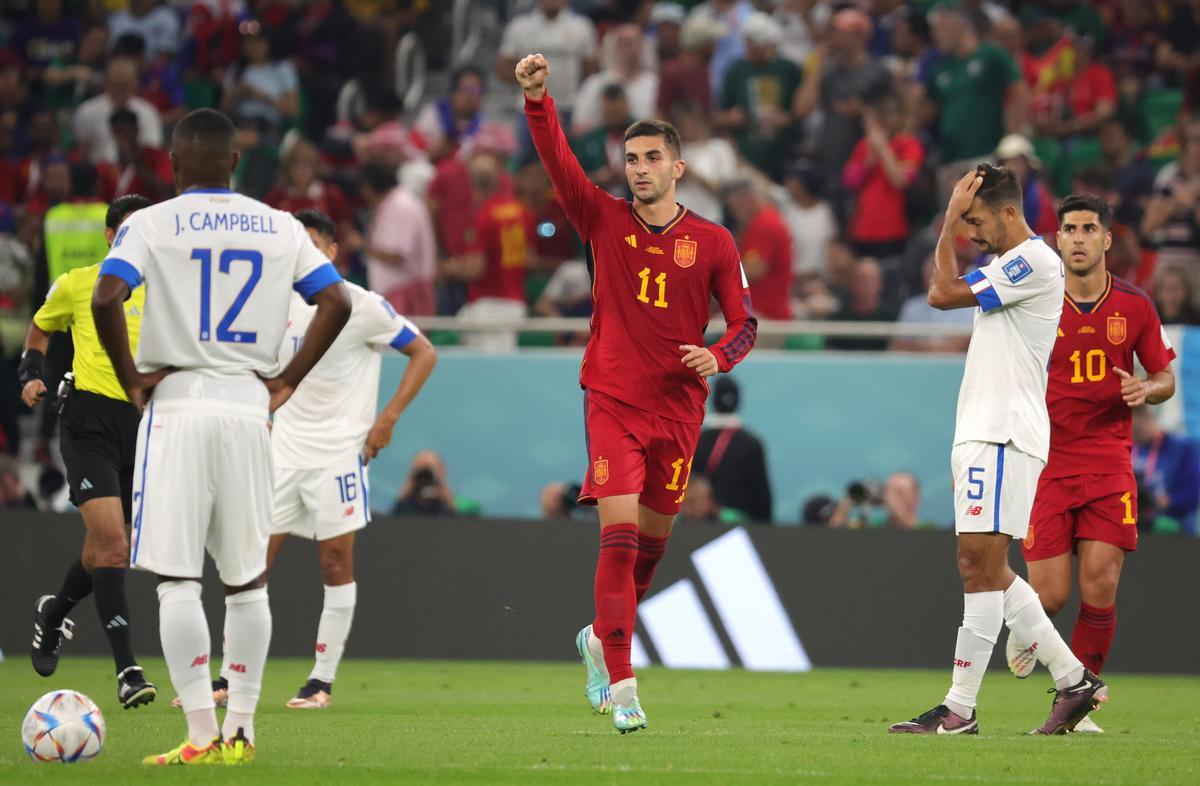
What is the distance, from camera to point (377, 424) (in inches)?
435

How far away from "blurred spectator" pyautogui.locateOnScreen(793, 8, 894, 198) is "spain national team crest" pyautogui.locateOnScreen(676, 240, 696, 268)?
411 inches

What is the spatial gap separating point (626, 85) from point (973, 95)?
3749 mm

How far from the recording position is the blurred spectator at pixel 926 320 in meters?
17.0

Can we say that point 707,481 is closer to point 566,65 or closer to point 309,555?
point 309,555

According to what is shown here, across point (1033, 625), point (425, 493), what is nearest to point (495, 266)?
point (425, 493)

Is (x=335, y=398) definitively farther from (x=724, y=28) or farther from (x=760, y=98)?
(x=724, y=28)

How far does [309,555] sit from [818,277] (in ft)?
20.4

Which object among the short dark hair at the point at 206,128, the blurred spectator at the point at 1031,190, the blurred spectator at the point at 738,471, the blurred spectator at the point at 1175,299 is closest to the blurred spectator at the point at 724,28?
the blurred spectator at the point at 1031,190

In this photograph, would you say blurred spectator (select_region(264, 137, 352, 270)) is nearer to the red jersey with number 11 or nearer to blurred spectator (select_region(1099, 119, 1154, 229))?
blurred spectator (select_region(1099, 119, 1154, 229))

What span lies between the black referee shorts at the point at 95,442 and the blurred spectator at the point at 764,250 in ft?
25.9

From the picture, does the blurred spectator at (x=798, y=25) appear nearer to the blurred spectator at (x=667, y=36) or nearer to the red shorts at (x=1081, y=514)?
the blurred spectator at (x=667, y=36)

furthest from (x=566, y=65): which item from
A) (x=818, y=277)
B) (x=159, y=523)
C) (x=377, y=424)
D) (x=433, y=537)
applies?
(x=159, y=523)

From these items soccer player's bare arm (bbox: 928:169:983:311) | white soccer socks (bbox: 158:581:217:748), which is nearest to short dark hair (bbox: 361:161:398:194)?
soccer player's bare arm (bbox: 928:169:983:311)

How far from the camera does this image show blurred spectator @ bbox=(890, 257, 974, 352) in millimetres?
17031
